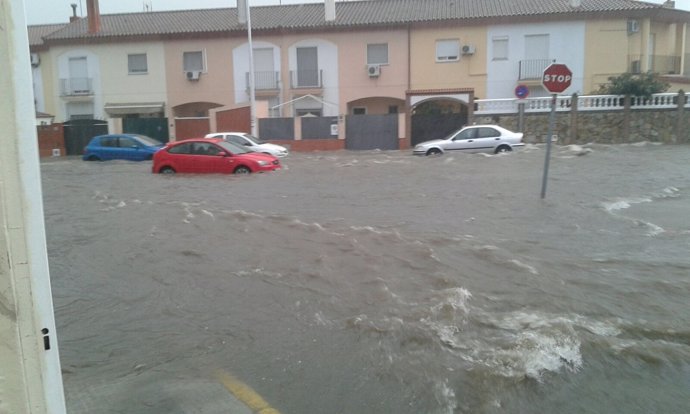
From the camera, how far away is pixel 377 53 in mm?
35156

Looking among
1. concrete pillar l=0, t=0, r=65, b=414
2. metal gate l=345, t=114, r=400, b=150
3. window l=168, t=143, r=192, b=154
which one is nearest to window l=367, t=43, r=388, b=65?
metal gate l=345, t=114, r=400, b=150

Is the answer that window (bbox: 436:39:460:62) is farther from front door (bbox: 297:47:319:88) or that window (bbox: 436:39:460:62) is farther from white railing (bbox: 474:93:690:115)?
white railing (bbox: 474:93:690:115)

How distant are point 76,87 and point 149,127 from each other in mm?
9562

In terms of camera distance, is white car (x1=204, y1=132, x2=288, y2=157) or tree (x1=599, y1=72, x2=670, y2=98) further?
tree (x1=599, y1=72, x2=670, y2=98)

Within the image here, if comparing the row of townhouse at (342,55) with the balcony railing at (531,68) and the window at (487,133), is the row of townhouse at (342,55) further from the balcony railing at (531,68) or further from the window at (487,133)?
the window at (487,133)

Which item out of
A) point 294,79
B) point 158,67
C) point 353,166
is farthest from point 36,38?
point 353,166

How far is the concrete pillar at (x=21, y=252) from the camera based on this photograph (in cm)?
204

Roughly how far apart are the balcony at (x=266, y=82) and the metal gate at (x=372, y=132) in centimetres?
835

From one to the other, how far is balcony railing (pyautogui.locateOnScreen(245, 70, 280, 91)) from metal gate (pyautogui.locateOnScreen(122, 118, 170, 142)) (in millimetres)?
6582

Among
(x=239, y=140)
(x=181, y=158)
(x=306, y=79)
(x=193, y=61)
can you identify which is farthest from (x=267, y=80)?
(x=181, y=158)

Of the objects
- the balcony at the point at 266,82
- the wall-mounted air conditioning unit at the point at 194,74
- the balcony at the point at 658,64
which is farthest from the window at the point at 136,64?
the balcony at the point at 658,64

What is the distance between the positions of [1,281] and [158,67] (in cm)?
3741

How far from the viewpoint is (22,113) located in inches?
81.8

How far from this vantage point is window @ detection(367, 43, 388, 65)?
1380 inches
